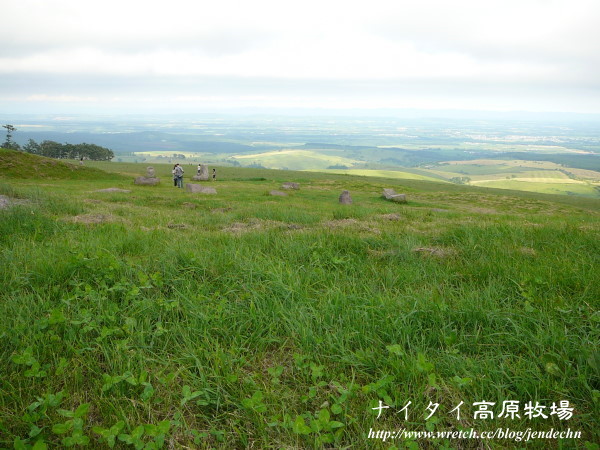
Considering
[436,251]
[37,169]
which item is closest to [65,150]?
[37,169]

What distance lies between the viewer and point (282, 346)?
Answer: 12.4 feet

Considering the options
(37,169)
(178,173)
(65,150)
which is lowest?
(178,173)

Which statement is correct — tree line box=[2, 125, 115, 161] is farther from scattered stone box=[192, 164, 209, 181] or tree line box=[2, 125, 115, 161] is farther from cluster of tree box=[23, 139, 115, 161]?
scattered stone box=[192, 164, 209, 181]

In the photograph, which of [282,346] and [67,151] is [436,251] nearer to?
[282,346]

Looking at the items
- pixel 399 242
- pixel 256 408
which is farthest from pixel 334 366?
pixel 399 242

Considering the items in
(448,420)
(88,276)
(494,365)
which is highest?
(88,276)

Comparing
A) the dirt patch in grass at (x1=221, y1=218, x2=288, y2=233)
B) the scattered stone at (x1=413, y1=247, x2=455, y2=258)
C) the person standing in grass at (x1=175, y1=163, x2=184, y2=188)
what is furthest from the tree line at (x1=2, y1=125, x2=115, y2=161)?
the scattered stone at (x1=413, y1=247, x2=455, y2=258)

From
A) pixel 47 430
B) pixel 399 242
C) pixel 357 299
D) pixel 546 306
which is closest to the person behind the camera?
pixel 47 430

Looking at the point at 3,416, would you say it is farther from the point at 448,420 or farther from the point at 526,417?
the point at 526,417

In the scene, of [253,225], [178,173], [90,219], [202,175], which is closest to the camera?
[90,219]

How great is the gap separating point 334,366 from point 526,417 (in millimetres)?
1669

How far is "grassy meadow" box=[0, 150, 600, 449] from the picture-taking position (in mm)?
2799

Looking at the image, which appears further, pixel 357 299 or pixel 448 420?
pixel 357 299

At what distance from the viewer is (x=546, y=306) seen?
429cm
